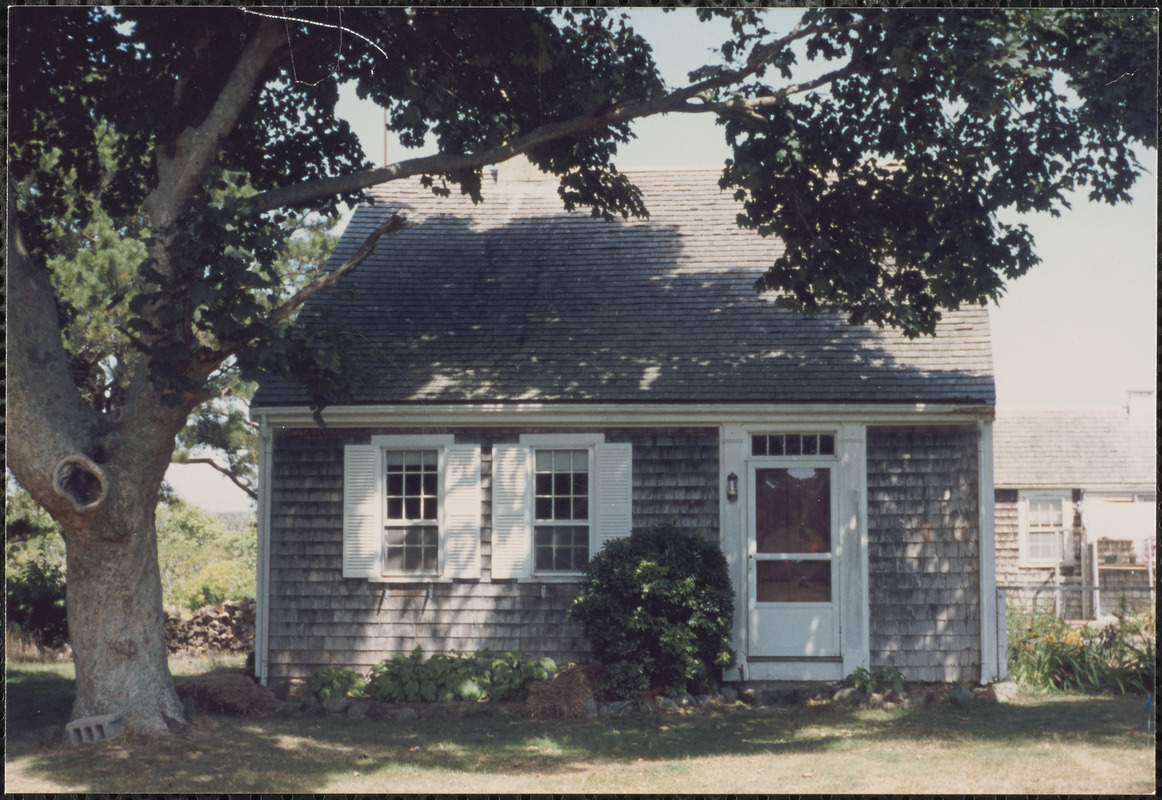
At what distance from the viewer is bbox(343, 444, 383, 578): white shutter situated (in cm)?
1162

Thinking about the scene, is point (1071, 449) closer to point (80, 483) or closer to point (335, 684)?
point (335, 684)

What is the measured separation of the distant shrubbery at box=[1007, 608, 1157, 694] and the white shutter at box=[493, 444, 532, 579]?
218 inches

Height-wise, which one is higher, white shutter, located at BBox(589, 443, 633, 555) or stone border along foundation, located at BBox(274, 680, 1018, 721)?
white shutter, located at BBox(589, 443, 633, 555)

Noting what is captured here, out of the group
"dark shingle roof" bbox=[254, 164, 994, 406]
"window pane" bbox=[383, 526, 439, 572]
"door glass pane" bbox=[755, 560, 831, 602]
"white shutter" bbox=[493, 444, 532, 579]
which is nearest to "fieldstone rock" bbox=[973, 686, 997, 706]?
"door glass pane" bbox=[755, 560, 831, 602]

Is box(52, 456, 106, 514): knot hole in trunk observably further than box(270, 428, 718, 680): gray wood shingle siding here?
No

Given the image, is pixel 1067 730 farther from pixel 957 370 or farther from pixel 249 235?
pixel 249 235

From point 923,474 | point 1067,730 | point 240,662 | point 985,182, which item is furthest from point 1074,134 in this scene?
point 240,662

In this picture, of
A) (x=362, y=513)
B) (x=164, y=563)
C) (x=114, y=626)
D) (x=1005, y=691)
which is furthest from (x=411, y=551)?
(x=164, y=563)

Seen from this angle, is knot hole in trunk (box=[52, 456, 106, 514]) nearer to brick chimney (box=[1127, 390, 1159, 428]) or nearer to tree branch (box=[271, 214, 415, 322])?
tree branch (box=[271, 214, 415, 322])

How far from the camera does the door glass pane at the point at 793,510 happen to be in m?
11.5

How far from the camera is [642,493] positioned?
37.8 feet

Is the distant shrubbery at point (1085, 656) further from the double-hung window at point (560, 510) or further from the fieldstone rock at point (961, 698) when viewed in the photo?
the double-hung window at point (560, 510)

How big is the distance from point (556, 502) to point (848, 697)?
3733mm

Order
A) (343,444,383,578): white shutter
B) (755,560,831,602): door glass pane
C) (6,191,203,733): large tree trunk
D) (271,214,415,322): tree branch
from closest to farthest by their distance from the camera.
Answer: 1. (6,191,203,733): large tree trunk
2. (271,214,415,322): tree branch
3. (755,560,831,602): door glass pane
4. (343,444,383,578): white shutter
